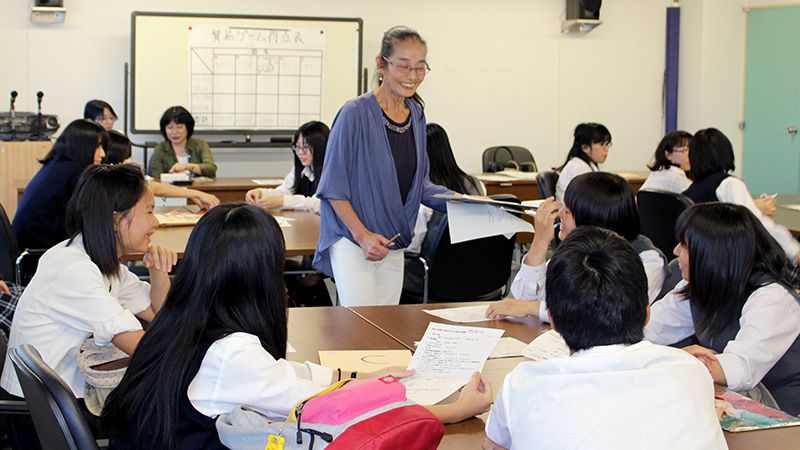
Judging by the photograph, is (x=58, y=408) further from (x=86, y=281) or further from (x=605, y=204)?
(x=605, y=204)

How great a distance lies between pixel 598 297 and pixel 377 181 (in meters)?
1.40

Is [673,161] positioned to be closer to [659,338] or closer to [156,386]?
[659,338]

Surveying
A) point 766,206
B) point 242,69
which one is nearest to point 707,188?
point 766,206

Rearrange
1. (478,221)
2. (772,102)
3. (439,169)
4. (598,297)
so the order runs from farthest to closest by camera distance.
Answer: (772,102) → (439,169) → (478,221) → (598,297)

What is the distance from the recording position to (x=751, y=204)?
370 centimetres

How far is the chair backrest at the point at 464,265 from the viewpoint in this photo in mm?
A: 3217

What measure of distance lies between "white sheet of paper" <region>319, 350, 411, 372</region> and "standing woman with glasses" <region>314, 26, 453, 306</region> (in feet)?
2.21

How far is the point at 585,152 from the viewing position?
5.04m

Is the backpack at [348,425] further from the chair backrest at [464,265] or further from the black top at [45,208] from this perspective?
the black top at [45,208]

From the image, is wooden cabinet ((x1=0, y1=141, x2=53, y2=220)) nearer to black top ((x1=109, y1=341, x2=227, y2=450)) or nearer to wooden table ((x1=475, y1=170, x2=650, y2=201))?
wooden table ((x1=475, y1=170, x2=650, y2=201))

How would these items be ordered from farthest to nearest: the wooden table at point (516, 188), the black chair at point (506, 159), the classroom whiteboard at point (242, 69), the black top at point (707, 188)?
the black chair at point (506, 159), the classroom whiteboard at point (242, 69), the wooden table at point (516, 188), the black top at point (707, 188)

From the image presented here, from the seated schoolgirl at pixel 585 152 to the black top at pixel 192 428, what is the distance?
12.8 ft

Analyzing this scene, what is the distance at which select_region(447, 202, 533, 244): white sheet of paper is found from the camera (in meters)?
2.39

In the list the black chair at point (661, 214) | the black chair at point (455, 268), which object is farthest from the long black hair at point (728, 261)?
the black chair at point (661, 214)
